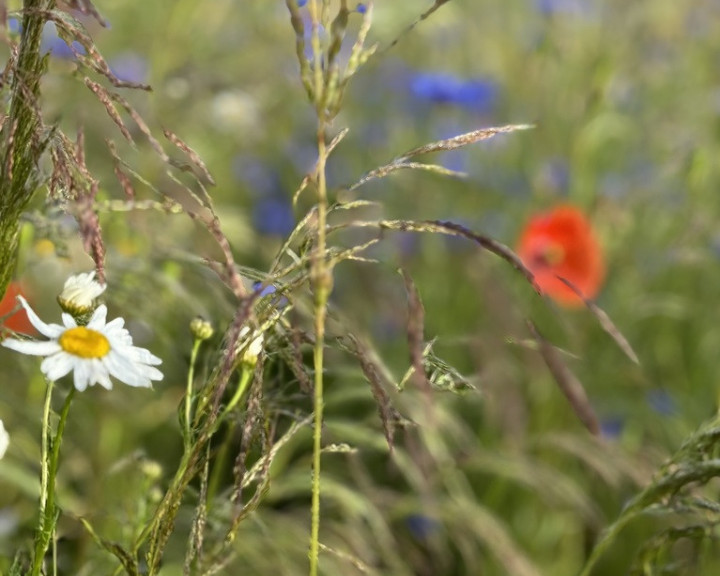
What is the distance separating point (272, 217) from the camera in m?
2.52

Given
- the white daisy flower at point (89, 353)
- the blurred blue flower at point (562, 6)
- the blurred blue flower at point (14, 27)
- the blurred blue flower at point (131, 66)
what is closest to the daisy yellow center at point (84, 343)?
the white daisy flower at point (89, 353)

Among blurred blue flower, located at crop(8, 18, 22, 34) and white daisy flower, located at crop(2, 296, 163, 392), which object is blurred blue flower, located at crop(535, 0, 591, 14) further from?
white daisy flower, located at crop(2, 296, 163, 392)

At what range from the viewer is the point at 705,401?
6.48 ft

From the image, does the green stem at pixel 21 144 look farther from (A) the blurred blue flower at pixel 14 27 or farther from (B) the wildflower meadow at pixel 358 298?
(A) the blurred blue flower at pixel 14 27

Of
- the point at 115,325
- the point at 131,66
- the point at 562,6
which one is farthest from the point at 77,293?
the point at 131,66

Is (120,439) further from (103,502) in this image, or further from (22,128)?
(22,128)

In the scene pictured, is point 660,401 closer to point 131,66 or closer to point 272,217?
point 272,217

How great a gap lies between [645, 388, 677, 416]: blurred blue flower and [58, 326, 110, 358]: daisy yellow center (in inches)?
51.8

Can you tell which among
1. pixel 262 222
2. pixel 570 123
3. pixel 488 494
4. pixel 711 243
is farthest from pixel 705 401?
pixel 262 222

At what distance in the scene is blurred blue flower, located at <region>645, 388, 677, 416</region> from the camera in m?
1.81

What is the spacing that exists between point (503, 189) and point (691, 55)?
1.07 metres

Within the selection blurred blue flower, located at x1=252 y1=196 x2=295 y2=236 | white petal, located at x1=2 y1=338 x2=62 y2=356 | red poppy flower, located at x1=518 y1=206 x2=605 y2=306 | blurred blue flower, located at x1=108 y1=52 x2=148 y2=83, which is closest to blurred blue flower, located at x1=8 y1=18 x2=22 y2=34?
white petal, located at x1=2 y1=338 x2=62 y2=356

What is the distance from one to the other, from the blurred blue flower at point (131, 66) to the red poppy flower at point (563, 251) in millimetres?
1095

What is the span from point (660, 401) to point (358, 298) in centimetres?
59
